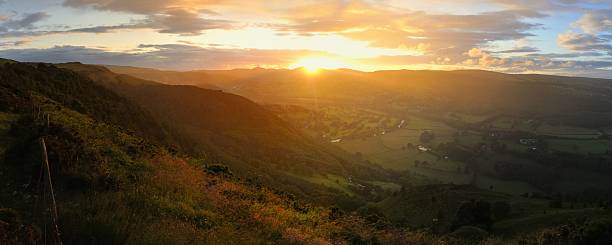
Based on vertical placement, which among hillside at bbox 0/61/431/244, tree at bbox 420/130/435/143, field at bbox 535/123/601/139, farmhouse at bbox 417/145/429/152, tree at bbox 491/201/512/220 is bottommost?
farmhouse at bbox 417/145/429/152

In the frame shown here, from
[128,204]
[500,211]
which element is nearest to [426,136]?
[500,211]

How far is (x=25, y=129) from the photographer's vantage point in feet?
58.0

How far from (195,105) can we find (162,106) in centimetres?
800

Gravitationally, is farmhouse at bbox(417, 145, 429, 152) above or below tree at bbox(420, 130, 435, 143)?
below

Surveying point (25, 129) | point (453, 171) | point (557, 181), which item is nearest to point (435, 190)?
point (25, 129)

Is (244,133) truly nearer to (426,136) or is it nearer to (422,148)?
(422,148)

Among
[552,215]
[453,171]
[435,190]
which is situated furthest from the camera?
[453,171]

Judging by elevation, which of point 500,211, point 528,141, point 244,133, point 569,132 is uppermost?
point 244,133

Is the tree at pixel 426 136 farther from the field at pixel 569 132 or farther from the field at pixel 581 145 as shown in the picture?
the field at pixel 569 132

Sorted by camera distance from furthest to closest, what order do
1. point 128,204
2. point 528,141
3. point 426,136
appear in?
point 426,136, point 528,141, point 128,204

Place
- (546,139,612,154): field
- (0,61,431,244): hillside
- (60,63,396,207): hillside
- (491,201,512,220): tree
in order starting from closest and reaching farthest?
(0,61,431,244): hillside, (491,201,512,220): tree, (60,63,396,207): hillside, (546,139,612,154): field

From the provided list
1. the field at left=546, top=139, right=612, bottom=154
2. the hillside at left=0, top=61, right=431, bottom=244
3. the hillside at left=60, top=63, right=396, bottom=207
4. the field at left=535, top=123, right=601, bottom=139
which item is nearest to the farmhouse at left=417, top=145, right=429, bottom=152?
the hillside at left=60, top=63, right=396, bottom=207

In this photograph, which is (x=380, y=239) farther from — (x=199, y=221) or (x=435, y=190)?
(x=435, y=190)

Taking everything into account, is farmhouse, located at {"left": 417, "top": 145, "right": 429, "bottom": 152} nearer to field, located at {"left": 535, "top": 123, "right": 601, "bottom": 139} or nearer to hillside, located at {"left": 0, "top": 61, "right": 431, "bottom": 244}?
field, located at {"left": 535, "top": 123, "right": 601, "bottom": 139}
